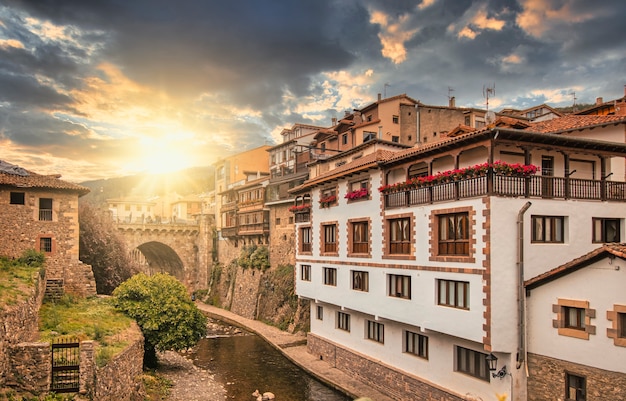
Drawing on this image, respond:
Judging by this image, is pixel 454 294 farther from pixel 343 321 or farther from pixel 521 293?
pixel 343 321

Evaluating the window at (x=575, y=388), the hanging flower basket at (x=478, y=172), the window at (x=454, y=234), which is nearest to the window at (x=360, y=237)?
the hanging flower basket at (x=478, y=172)

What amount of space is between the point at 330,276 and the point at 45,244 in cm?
1835

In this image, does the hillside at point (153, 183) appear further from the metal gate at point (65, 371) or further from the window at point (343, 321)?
the metal gate at point (65, 371)

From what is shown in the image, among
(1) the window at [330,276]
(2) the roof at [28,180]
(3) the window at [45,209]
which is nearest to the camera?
(1) the window at [330,276]

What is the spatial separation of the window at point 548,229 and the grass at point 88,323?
53.0ft

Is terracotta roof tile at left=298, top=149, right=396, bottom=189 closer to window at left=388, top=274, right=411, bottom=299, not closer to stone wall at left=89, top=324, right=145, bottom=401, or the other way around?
window at left=388, top=274, right=411, bottom=299

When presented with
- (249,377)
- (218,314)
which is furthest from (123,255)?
(249,377)

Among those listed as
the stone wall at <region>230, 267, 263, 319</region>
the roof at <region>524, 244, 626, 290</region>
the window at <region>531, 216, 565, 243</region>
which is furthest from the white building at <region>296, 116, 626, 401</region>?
the stone wall at <region>230, 267, 263, 319</region>

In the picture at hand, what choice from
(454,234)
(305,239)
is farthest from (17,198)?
(454,234)

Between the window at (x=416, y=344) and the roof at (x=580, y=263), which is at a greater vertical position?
the roof at (x=580, y=263)

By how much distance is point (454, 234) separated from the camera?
1738cm

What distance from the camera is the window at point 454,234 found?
16812 mm

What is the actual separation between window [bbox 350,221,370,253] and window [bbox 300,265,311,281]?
5.99 metres

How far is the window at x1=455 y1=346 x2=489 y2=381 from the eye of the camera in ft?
54.8
